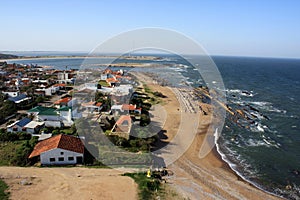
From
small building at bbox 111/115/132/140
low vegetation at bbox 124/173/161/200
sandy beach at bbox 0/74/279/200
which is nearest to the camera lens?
sandy beach at bbox 0/74/279/200

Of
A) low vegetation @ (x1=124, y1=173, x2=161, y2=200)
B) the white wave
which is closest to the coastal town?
low vegetation @ (x1=124, y1=173, x2=161, y2=200)

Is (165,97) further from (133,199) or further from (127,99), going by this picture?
(133,199)

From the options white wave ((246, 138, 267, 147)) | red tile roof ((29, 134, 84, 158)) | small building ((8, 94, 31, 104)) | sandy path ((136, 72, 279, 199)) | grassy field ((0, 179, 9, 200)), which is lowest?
sandy path ((136, 72, 279, 199))

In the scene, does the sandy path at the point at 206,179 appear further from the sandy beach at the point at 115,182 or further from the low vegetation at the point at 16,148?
the low vegetation at the point at 16,148

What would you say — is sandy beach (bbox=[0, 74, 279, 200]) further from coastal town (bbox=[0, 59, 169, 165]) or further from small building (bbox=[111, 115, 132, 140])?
small building (bbox=[111, 115, 132, 140])

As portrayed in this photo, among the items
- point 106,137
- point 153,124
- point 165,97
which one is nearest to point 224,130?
point 153,124

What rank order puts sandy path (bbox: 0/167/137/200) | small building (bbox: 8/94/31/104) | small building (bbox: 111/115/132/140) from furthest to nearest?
small building (bbox: 8/94/31/104) < small building (bbox: 111/115/132/140) < sandy path (bbox: 0/167/137/200)

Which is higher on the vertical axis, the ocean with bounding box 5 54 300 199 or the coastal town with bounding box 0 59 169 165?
the coastal town with bounding box 0 59 169 165
